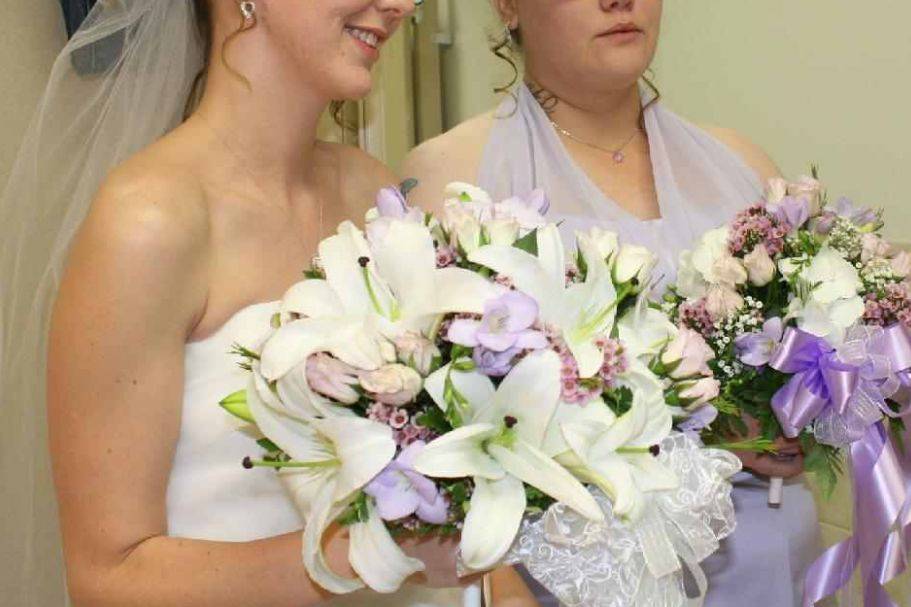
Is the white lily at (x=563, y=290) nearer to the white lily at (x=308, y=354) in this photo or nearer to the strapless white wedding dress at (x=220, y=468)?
the white lily at (x=308, y=354)

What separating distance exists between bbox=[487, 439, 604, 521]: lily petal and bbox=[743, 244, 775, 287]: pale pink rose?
0.63m

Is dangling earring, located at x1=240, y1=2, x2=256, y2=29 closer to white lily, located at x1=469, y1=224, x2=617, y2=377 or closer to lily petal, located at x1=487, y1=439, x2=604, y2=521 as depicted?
white lily, located at x1=469, y1=224, x2=617, y2=377

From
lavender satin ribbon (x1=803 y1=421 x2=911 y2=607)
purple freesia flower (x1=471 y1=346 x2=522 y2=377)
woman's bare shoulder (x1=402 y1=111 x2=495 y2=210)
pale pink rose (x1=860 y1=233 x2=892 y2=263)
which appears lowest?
lavender satin ribbon (x1=803 y1=421 x2=911 y2=607)

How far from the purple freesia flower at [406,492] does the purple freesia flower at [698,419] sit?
31 cm

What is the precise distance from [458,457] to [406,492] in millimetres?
63

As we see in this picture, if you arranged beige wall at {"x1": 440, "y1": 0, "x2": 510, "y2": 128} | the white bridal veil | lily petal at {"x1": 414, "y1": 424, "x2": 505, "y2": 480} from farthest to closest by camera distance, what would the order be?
beige wall at {"x1": 440, "y1": 0, "x2": 510, "y2": 128} < the white bridal veil < lily petal at {"x1": 414, "y1": 424, "x2": 505, "y2": 480}

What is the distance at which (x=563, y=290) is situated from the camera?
1.15 metres

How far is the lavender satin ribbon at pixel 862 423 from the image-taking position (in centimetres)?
156

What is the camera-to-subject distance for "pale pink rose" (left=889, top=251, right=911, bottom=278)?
1.65 metres

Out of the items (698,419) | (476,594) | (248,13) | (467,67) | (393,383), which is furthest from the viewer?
(467,67)

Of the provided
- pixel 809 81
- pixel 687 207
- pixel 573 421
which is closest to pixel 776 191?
pixel 687 207

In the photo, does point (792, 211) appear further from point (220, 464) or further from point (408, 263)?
point (220, 464)

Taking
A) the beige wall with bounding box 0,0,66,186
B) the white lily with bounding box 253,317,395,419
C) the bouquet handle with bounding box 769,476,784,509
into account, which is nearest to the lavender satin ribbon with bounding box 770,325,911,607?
the bouquet handle with bounding box 769,476,784,509

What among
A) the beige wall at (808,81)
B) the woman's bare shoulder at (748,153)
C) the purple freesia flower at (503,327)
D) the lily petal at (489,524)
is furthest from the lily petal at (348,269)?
the beige wall at (808,81)
